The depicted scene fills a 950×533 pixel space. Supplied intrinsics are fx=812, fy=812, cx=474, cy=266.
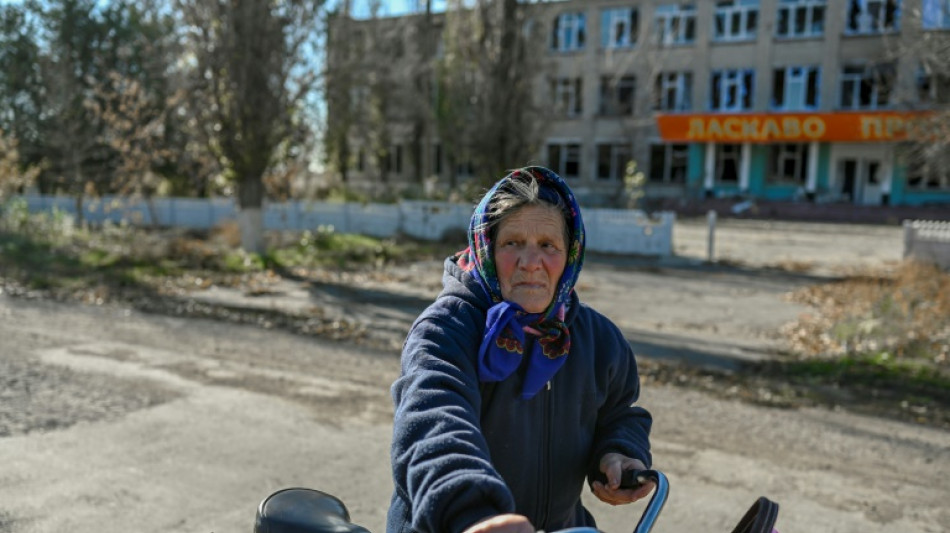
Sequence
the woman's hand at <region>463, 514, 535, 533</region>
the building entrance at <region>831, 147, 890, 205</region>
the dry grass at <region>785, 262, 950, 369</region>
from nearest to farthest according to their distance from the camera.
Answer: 1. the woman's hand at <region>463, 514, 535, 533</region>
2. the dry grass at <region>785, 262, 950, 369</region>
3. the building entrance at <region>831, 147, 890, 205</region>

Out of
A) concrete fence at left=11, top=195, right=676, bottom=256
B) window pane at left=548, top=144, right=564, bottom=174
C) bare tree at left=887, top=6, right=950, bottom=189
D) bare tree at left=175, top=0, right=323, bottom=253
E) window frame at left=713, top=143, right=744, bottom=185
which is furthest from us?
window pane at left=548, top=144, right=564, bottom=174

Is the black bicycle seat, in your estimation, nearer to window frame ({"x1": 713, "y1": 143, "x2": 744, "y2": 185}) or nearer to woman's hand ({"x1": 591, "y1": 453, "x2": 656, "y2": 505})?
woman's hand ({"x1": 591, "y1": 453, "x2": 656, "y2": 505})

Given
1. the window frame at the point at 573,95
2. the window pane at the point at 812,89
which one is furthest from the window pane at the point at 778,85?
the window frame at the point at 573,95

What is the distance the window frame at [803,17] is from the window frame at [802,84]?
1.57m

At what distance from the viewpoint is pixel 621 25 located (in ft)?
145

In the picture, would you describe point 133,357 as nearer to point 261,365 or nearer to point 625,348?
point 261,365

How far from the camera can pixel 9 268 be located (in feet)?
49.4

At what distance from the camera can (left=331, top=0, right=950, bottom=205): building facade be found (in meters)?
39.1

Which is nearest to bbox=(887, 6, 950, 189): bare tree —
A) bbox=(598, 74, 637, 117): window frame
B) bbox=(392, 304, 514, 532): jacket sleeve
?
bbox=(392, 304, 514, 532): jacket sleeve

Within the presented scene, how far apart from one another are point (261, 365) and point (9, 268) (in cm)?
945

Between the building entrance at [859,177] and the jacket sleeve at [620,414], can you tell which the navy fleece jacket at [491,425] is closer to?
the jacket sleeve at [620,414]

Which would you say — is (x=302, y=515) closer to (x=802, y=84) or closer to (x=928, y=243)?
(x=928, y=243)

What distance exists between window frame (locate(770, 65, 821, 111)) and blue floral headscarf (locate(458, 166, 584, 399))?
139 ft

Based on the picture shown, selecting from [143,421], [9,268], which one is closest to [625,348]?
[143,421]
